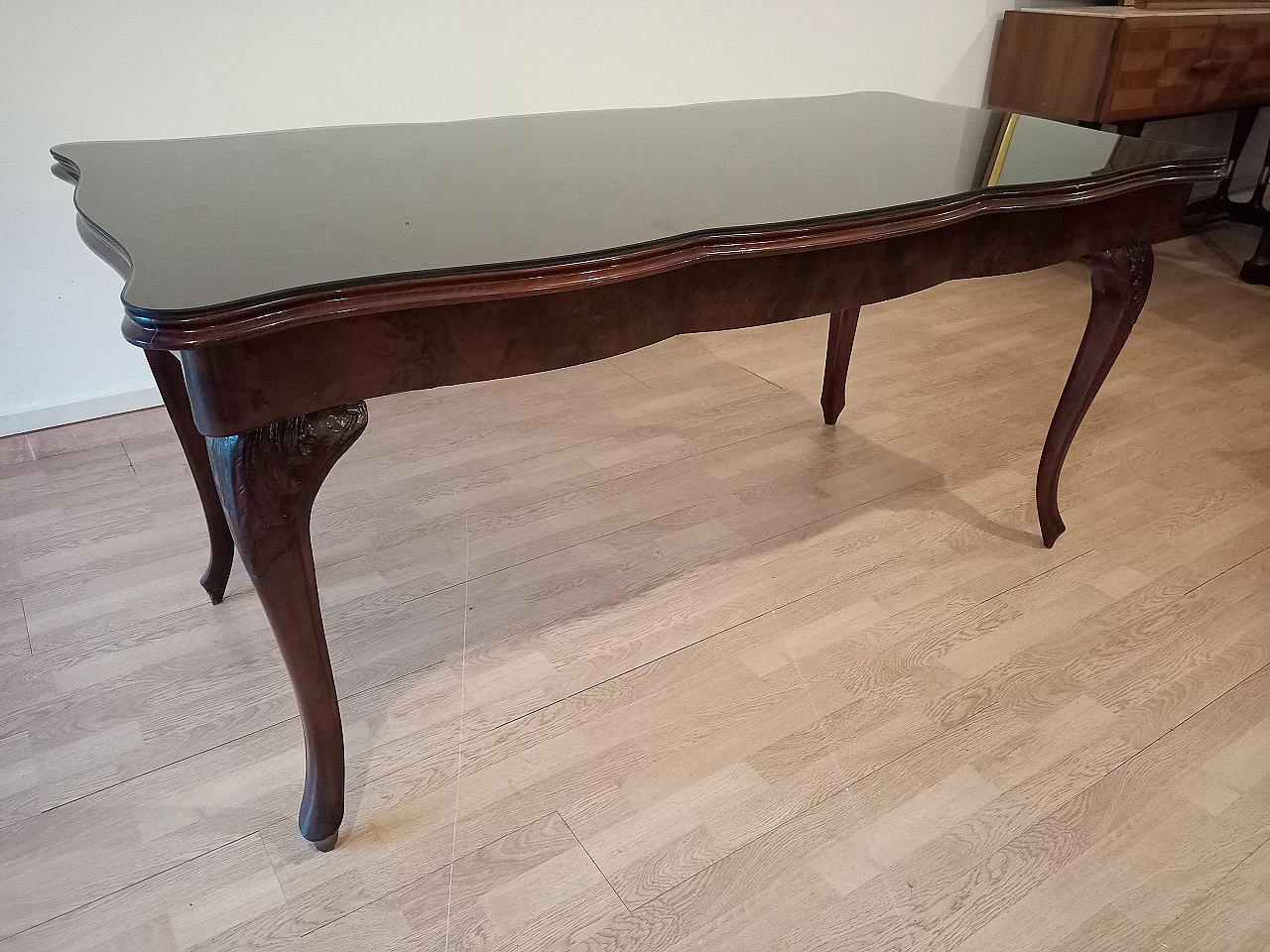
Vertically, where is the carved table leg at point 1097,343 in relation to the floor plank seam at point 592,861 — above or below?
above

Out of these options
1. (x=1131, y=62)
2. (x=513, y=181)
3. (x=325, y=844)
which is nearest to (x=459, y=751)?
(x=325, y=844)

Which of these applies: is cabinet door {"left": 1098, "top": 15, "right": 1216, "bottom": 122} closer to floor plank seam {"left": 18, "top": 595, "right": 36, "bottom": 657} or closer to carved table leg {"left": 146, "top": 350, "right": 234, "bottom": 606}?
carved table leg {"left": 146, "top": 350, "right": 234, "bottom": 606}

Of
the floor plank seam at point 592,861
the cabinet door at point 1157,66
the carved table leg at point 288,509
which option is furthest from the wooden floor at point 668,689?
the cabinet door at point 1157,66

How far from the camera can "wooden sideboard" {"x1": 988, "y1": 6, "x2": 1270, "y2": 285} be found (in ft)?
8.93

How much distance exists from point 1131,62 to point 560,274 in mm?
2565

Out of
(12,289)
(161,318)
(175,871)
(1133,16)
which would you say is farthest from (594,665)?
(1133,16)

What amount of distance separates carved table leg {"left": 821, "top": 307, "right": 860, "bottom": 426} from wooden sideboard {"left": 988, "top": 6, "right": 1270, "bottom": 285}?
1411 millimetres

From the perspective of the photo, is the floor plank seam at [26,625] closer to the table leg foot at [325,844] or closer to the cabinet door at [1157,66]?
the table leg foot at [325,844]

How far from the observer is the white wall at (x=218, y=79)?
1.78 meters

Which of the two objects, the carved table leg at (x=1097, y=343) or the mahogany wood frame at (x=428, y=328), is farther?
the carved table leg at (x=1097, y=343)

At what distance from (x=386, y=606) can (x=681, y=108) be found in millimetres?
943

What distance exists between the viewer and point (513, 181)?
1134 mm

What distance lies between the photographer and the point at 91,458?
1920mm

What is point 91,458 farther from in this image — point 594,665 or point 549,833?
point 549,833
